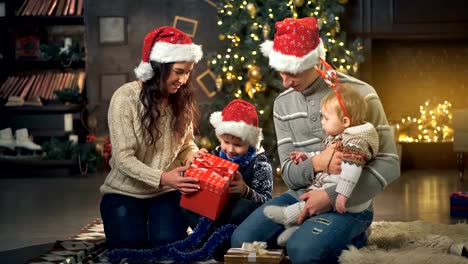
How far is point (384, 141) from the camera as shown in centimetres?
378

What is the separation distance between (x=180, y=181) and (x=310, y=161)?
0.62 meters

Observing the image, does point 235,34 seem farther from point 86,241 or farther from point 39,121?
point 86,241

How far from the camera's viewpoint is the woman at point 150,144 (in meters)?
4.25

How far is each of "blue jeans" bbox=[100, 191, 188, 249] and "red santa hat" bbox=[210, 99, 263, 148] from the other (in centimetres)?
44

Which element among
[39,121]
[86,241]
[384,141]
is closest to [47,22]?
[39,121]

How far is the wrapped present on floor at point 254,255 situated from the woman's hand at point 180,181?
42cm

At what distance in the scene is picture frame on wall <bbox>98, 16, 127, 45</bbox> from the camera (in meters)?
8.80

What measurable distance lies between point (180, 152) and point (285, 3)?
352cm

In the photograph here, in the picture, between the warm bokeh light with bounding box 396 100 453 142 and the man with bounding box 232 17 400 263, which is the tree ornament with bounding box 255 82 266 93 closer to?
the warm bokeh light with bounding box 396 100 453 142

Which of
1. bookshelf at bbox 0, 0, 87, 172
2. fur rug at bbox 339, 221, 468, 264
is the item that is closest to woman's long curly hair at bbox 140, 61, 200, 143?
fur rug at bbox 339, 221, 468, 264

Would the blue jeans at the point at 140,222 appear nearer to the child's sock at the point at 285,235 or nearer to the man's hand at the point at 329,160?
the child's sock at the point at 285,235

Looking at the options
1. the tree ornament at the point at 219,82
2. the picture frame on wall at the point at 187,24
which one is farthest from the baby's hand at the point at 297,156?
the picture frame on wall at the point at 187,24

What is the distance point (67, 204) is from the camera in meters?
6.37

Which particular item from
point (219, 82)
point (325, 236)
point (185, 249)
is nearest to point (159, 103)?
point (185, 249)
